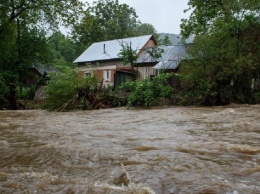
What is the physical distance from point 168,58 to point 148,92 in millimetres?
11755

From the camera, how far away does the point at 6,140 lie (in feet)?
16.6

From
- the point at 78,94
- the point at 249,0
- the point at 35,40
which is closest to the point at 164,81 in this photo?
the point at 78,94

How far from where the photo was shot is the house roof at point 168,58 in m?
23.7

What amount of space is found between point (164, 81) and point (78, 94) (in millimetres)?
4270

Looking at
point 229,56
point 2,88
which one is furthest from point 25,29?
point 229,56

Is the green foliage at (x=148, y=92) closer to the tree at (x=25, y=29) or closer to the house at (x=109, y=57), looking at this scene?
the tree at (x=25, y=29)

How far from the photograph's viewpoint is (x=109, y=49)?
31891 mm

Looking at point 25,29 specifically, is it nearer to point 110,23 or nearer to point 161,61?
point 161,61

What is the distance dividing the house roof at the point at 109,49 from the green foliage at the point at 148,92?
1479 centimetres

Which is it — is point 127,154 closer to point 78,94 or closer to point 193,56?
point 78,94

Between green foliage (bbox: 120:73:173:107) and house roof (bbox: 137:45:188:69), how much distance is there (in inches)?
329

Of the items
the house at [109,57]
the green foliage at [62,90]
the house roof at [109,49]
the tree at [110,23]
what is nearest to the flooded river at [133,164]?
the green foliage at [62,90]

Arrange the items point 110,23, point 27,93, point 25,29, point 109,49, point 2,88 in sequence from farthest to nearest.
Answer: point 110,23 → point 109,49 → point 27,93 → point 25,29 → point 2,88

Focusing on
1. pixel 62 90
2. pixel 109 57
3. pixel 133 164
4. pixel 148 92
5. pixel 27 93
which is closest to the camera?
pixel 133 164
